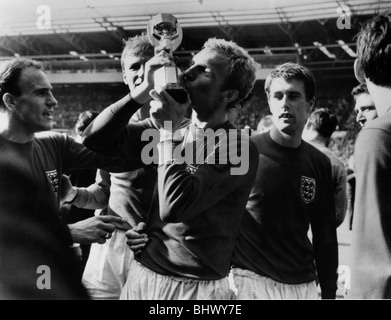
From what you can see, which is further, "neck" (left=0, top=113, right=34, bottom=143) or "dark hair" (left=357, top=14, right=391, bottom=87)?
"neck" (left=0, top=113, right=34, bottom=143)

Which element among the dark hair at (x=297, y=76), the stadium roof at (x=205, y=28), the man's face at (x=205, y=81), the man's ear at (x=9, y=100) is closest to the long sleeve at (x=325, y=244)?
the dark hair at (x=297, y=76)

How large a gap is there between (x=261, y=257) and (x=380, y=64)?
0.98m

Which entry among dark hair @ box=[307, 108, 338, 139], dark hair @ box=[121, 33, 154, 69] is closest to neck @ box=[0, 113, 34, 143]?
dark hair @ box=[121, 33, 154, 69]

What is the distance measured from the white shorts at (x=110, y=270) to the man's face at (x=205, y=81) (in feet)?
2.40

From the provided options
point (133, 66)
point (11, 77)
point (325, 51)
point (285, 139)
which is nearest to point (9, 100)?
point (11, 77)

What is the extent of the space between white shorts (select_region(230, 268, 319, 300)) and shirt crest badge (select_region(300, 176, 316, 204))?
34 centimetres

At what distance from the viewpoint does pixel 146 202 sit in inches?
71.9

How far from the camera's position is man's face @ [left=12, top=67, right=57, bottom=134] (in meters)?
1.78

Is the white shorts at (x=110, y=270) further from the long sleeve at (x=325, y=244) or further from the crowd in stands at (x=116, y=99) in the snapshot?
the crowd in stands at (x=116, y=99)

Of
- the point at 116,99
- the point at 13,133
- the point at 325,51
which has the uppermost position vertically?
the point at 325,51

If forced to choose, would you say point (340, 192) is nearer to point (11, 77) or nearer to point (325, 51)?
point (11, 77)

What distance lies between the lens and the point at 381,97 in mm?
1235

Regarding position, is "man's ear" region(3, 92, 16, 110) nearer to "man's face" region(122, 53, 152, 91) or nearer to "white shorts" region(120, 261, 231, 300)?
"man's face" region(122, 53, 152, 91)

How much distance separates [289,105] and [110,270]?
39.3 inches
